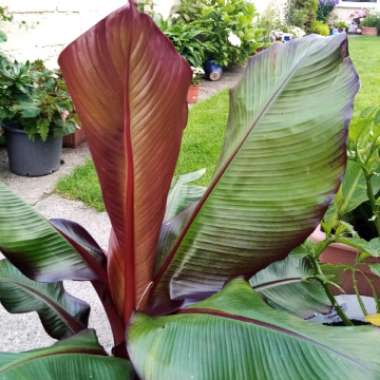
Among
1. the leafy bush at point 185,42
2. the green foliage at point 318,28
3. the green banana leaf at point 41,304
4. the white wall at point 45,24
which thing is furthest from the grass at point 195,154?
the green foliage at point 318,28

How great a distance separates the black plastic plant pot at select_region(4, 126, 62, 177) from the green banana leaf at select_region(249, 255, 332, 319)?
2563 mm

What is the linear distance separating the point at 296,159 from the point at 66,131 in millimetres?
2741

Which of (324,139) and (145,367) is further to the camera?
(324,139)

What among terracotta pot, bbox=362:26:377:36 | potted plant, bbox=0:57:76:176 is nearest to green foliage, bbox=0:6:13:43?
potted plant, bbox=0:57:76:176

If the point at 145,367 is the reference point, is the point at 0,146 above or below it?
below

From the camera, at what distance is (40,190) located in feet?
11.1

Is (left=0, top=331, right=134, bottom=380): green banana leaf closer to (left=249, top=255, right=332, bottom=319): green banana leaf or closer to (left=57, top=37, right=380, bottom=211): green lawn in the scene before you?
(left=249, top=255, right=332, bottom=319): green banana leaf

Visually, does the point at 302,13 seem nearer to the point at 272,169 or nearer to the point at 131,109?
the point at 272,169

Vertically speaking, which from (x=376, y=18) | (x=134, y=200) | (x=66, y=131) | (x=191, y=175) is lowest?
(x=376, y=18)

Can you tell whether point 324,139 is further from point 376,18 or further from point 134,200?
point 376,18

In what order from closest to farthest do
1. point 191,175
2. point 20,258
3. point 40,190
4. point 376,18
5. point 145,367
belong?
point 145,367
point 20,258
point 191,175
point 40,190
point 376,18

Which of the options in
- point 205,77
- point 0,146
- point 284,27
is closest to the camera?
point 0,146

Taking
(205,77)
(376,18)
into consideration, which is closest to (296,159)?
(205,77)

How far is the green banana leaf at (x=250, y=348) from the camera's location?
0.71 metres
